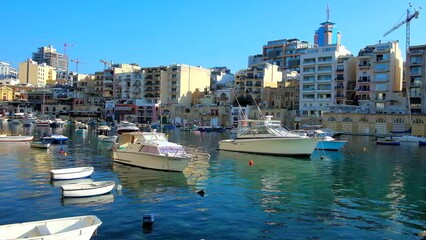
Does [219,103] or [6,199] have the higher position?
[219,103]

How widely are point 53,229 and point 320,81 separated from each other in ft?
368

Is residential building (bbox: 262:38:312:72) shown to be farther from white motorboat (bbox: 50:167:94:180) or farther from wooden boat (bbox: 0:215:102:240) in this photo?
wooden boat (bbox: 0:215:102:240)

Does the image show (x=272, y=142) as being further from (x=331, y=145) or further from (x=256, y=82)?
(x=256, y=82)

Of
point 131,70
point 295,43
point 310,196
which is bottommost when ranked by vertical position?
point 310,196

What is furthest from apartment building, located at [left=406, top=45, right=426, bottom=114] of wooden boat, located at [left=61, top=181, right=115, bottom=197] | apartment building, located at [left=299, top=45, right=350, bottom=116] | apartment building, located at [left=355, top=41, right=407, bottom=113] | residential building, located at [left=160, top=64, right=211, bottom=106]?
wooden boat, located at [left=61, top=181, right=115, bottom=197]

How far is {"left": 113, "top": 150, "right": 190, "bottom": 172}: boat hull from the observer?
3269 centimetres

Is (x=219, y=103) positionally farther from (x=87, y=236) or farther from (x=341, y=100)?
(x=87, y=236)

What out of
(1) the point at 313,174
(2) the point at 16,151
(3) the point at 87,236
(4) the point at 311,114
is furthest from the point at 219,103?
(3) the point at 87,236

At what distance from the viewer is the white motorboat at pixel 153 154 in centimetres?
3284

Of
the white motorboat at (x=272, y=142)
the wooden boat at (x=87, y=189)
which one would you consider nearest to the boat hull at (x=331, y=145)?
the white motorboat at (x=272, y=142)

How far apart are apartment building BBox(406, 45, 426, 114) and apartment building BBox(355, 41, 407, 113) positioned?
9.23ft

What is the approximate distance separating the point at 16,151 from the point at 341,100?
298 feet

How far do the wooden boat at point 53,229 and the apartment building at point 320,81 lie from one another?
345ft

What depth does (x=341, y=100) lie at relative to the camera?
4592 inches
